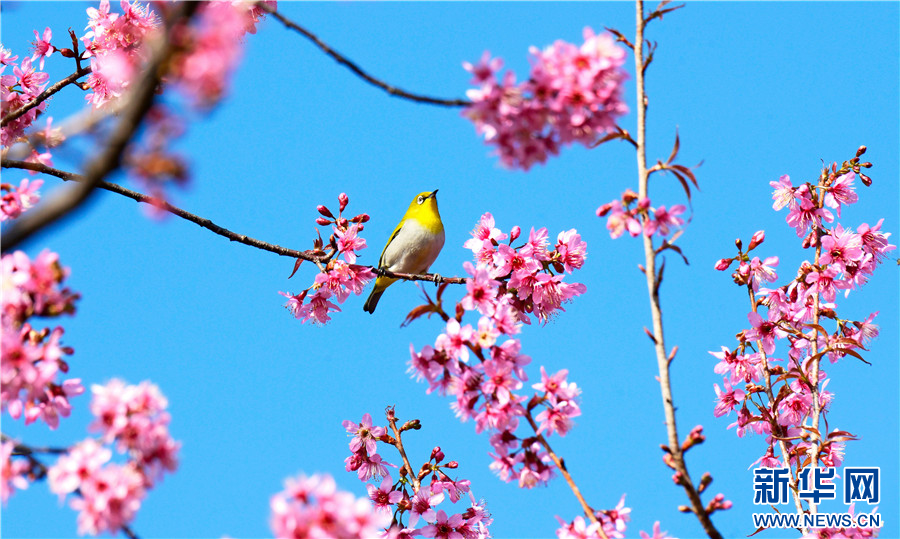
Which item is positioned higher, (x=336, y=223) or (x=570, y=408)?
(x=336, y=223)

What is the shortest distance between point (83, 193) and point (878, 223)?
5.33m

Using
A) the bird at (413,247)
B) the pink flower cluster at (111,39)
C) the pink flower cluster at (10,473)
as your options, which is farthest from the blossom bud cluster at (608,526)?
the bird at (413,247)

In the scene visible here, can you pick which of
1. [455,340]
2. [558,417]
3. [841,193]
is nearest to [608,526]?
[558,417]

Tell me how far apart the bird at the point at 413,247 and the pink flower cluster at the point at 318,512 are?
16.8 feet

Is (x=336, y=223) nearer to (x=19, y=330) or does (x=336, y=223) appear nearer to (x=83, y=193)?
(x=19, y=330)

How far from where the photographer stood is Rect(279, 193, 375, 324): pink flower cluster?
5281 mm

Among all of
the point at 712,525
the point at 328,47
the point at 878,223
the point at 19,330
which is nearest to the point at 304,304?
the point at 19,330

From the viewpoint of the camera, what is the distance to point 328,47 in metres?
2.87

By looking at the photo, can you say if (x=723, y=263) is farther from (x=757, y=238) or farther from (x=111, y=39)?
(x=111, y=39)

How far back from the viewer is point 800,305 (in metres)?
5.46

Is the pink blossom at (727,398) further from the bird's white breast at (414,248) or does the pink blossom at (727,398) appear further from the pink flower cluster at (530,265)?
the bird's white breast at (414,248)

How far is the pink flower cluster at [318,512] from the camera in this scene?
8.79ft

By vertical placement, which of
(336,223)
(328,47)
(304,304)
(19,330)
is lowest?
(19,330)

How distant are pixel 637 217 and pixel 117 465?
2296 millimetres
